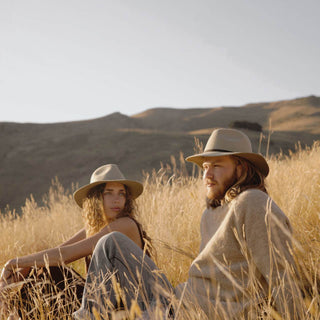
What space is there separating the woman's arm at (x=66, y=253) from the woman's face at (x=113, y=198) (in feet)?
0.67

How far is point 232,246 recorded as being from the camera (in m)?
1.72

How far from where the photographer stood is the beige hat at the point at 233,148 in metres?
1.93

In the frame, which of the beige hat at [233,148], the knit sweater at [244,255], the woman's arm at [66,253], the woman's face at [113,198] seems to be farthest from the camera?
the woman's face at [113,198]

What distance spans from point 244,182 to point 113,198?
4.58 ft

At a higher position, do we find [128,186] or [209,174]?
[209,174]

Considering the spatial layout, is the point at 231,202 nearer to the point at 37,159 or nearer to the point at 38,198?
the point at 38,198

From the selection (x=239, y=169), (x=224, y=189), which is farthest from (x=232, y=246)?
(x=239, y=169)

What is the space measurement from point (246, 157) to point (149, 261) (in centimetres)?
83

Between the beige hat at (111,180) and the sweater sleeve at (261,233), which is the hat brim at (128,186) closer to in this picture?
the beige hat at (111,180)

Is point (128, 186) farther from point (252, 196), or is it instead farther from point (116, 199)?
point (252, 196)

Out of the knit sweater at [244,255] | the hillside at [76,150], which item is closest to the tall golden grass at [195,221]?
the knit sweater at [244,255]

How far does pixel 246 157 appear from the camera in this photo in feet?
6.45

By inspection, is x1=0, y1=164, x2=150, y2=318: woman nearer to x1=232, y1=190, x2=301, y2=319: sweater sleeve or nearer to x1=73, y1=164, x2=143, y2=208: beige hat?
x1=73, y1=164, x2=143, y2=208: beige hat

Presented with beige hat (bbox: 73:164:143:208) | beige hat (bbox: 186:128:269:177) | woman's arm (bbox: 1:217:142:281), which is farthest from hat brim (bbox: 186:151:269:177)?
beige hat (bbox: 73:164:143:208)
